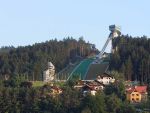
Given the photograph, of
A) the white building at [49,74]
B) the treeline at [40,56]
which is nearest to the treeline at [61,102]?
the white building at [49,74]

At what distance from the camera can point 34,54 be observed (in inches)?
2079

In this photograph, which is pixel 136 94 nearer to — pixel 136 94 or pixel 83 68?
pixel 136 94

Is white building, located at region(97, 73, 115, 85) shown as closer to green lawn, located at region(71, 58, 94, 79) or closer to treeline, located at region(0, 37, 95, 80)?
green lawn, located at region(71, 58, 94, 79)

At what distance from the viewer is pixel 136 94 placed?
33.8 metres

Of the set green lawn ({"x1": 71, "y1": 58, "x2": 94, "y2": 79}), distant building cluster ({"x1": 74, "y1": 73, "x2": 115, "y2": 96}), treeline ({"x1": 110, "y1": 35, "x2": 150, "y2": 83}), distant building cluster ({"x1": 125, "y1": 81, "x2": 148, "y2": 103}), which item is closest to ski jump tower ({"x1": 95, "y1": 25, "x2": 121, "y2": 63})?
green lawn ({"x1": 71, "y1": 58, "x2": 94, "y2": 79})

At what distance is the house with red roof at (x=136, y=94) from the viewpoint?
109 feet

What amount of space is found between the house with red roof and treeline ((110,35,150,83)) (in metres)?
4.77

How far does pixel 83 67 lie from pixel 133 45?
16.5 feet

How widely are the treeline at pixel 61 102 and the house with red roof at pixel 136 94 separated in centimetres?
55

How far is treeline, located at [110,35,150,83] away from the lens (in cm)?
4044

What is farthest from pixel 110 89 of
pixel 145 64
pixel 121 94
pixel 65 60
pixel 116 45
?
pixel 65 60

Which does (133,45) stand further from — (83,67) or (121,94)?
(121,94)

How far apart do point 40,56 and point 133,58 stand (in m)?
11.8

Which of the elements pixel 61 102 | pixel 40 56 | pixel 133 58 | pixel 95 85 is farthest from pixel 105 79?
pixel 40 56
